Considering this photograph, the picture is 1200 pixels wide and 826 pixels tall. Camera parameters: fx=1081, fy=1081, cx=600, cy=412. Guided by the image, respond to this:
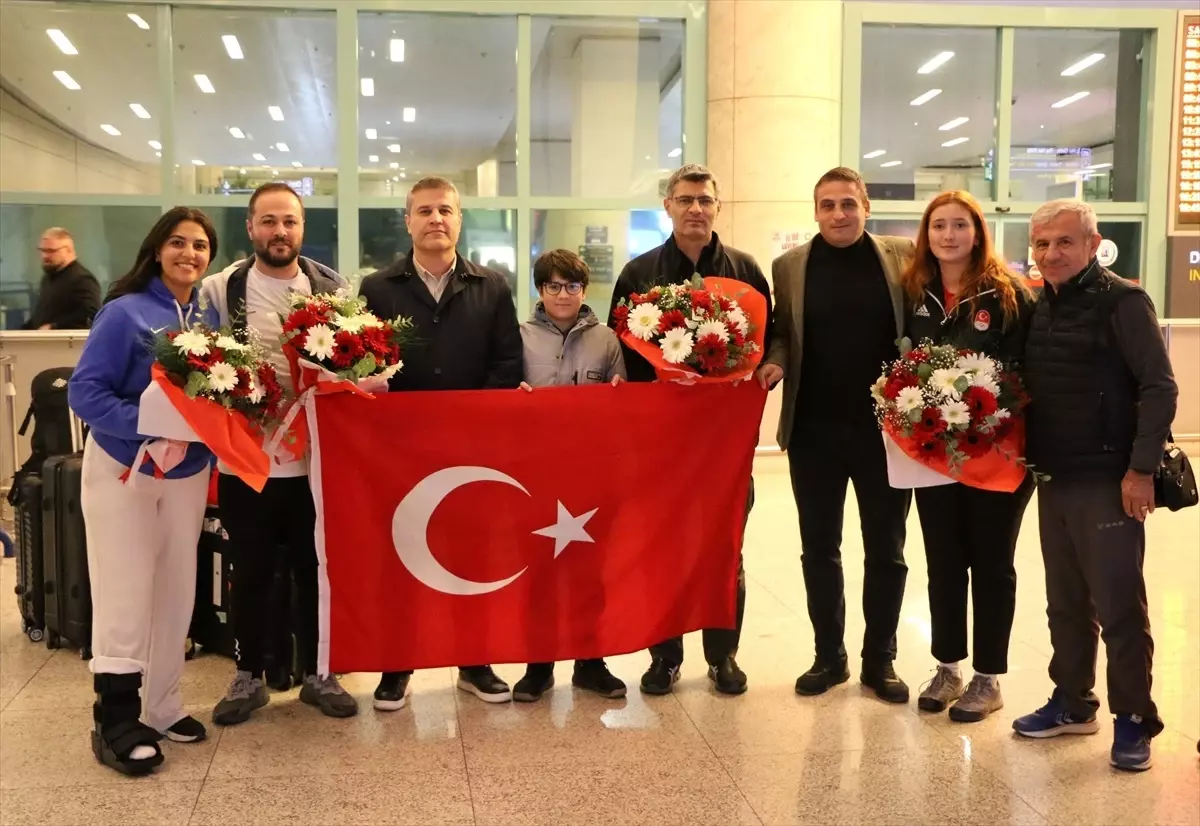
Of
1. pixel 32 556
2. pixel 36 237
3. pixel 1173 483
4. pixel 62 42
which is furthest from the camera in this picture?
pixel 62 42

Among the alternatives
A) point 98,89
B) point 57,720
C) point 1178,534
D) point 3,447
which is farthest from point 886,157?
point 57,720

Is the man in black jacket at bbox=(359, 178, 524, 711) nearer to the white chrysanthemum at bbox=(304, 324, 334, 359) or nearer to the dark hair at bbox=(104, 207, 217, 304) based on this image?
the white chrysanthemum at bbox=(304, 324, 334, 359)

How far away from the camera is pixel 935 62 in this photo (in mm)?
11586

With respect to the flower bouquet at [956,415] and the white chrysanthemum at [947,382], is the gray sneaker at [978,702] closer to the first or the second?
the flower bouquet at [956,415]

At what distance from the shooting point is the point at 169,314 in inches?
138

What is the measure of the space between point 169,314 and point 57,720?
5.35ft

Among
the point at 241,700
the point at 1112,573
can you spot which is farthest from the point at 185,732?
the point at 1112,573

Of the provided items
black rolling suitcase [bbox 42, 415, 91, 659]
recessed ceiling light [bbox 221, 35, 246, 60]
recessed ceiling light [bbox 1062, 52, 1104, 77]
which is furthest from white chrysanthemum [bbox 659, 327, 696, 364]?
recessed ceiling light [bbox 1062, 52, 1104, 77]

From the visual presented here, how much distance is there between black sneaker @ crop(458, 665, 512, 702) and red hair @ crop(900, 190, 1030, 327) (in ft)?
6.97

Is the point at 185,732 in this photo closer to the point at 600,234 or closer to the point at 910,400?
the point at 910,400

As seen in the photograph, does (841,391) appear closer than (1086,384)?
No

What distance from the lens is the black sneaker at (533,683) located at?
414cm

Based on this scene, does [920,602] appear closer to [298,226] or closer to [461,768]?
[461,768]

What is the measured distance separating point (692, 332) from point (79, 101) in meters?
8.80
